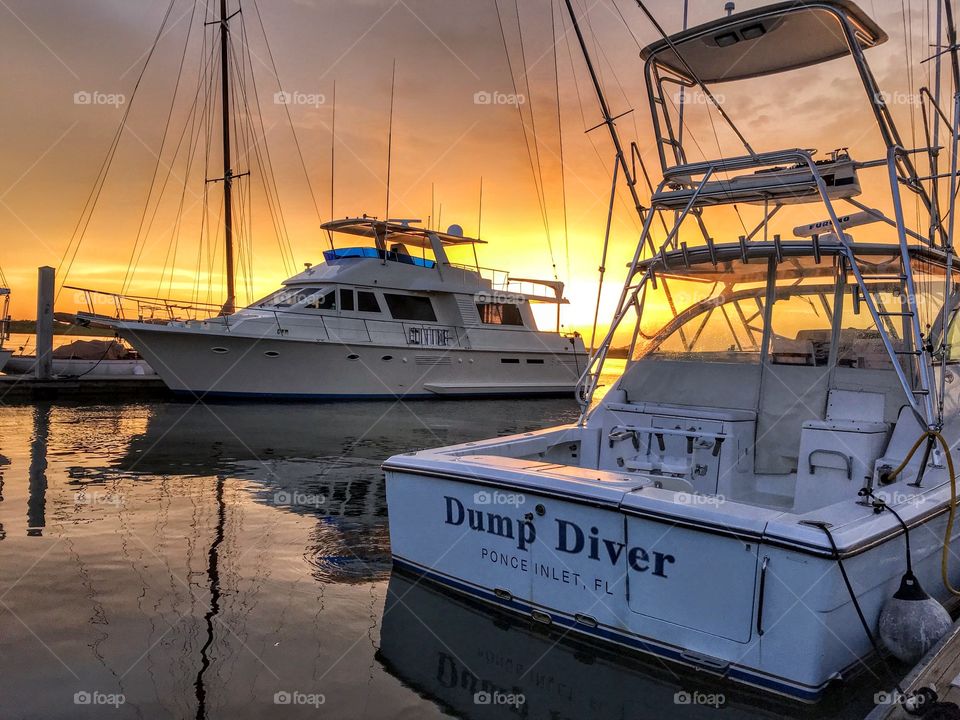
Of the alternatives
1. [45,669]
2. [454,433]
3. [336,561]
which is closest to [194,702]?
[45,669]

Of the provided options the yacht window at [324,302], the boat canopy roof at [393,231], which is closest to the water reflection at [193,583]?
the yacht window at [324,302]

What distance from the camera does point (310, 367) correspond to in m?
23.1

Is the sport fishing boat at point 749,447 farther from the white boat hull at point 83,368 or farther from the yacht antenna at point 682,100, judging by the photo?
the white boat hull at point 83,368

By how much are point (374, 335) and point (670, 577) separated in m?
21.0

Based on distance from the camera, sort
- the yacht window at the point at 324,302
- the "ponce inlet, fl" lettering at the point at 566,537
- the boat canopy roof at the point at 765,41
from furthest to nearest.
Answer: the yacht window at the point at 324,302 < the boat canopy roof at the point at 765,41 < the "ponce inlet, fl" lettering at the point at 566,537

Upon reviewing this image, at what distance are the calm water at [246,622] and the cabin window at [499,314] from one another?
18.4 m

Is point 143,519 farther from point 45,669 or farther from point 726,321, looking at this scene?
point 726,321

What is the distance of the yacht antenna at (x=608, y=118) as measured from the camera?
7.46 m

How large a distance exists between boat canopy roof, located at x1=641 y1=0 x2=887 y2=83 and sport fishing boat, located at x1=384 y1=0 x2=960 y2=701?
28 mm

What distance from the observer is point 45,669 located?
4117 millimetres

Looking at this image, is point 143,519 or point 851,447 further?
point 143,519

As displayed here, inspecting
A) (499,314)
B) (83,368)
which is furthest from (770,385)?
(83,368)

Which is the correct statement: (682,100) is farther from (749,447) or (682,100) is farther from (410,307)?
(410,307)

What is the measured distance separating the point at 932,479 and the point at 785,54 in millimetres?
4690
